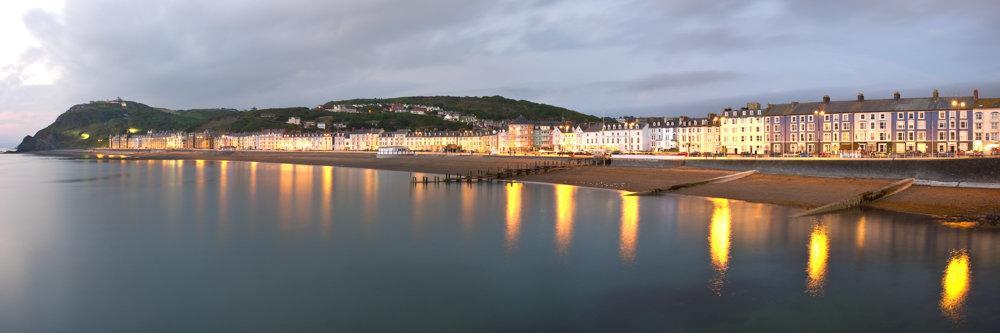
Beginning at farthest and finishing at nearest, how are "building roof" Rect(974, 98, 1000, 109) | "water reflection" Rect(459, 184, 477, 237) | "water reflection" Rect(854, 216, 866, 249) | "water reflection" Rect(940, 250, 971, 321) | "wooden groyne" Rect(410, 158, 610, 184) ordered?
"building roof" Rect(974, 98, 1000, 109)
"wooden groyne" Rect(410, 158, 610, 184)
"water reflection" Rect(459, 184, 477, 237)
"water reflection" Rect(854, 216, 866, 249)
"water reflection" Rect(940, 250, 971, 321)

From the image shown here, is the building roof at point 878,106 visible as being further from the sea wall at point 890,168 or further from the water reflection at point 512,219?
the water reflection at point 512,219

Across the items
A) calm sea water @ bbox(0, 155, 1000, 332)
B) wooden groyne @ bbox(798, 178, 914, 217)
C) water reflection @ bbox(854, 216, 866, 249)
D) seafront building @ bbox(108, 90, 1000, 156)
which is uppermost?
seafront building @ bbox(108, 90, 1000, 156)

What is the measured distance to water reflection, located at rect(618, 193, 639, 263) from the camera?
2097 centimetres

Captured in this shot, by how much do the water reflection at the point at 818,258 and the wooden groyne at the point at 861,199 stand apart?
13.3 feet

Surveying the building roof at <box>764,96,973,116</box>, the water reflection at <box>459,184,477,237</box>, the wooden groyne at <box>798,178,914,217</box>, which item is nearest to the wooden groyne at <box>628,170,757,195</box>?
the wooden groyne at <box>798,178,914,217</box>

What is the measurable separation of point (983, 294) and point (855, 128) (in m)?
51.4

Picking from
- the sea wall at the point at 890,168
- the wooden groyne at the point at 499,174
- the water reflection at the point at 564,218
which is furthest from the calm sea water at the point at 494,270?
the wooden groyne at the point at 499,174

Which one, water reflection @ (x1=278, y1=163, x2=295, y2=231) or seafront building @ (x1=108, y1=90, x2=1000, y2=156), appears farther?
seafront building @ (x1=108, y1=90, x2=1000, y2=156)

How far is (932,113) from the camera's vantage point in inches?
2217

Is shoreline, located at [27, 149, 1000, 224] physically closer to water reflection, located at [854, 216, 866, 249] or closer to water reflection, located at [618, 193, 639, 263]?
water reflection, located at [854, 216, 866, 249]

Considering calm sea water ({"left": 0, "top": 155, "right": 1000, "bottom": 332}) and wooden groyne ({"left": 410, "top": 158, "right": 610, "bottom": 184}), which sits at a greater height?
wooden groyne ({"left": 410, "top": 158, "right": 610, "bottom": 184})

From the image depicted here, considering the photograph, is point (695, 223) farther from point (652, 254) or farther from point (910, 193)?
point (910, 193)

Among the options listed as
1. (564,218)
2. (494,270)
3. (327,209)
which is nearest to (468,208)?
(564,218)

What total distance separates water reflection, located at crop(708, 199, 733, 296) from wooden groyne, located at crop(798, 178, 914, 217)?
361 cm
